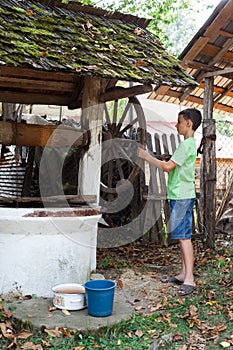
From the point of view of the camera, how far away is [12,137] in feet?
16.5

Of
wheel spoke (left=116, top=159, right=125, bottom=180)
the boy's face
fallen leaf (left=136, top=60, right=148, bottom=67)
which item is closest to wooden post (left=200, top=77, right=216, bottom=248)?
wheel spoke (left=116, top=159, right=125, bottom=180)

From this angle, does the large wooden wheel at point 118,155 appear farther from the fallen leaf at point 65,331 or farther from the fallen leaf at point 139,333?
the fallen leaf at point 65,331

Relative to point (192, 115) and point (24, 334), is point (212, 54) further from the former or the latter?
point (24, 334)

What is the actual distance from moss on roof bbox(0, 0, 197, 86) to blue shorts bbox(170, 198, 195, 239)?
1346 millimetres

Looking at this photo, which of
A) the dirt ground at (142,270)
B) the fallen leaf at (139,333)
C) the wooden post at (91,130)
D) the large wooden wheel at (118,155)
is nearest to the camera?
the fallen leaf at (139,333)

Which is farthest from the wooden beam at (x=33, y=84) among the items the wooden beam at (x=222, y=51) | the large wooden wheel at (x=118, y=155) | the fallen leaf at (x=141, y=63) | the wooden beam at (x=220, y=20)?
the wooden beam at (x=222, y=51)

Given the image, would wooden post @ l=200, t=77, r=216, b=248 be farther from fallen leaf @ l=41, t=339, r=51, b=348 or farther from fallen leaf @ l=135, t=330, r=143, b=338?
fallen leaf @ l=41, t=339, r=51, b=348

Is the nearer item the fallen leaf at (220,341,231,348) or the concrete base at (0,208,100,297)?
the fallen leaf at (220,341,231,348)

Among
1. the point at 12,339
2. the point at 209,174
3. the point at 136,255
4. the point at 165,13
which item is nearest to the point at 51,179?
the point at 136,255

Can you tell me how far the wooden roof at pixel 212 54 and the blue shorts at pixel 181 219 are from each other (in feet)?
8.98

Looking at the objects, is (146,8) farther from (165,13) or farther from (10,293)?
(10,293)

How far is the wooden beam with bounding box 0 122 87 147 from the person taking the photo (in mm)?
4988

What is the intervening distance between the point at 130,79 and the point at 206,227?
310 centimetres

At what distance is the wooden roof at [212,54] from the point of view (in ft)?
21.3
